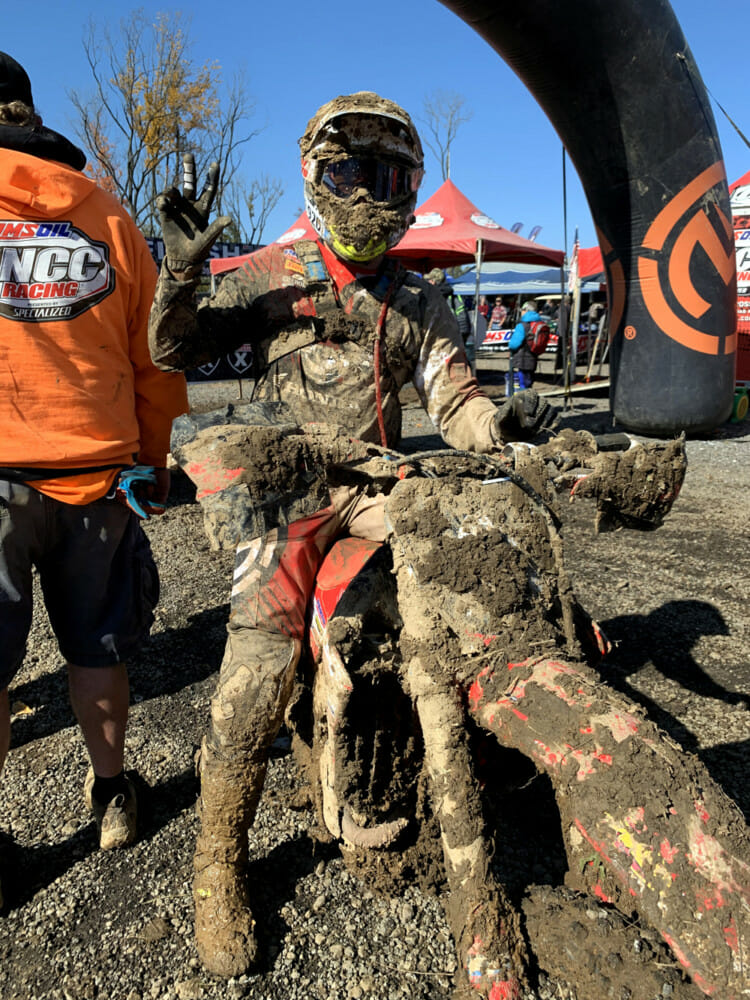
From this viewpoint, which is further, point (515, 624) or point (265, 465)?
point (265, 465)

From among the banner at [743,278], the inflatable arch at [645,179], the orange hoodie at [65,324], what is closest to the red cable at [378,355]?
the orange hoodie at [65,324]

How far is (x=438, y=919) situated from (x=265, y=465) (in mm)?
1600

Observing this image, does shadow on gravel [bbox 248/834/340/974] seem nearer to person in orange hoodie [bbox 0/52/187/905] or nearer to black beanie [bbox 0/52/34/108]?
person in orange hoodie [bbox 0/52/187/905]

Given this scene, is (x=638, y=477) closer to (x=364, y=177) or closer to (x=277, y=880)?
(x=364, y=177)

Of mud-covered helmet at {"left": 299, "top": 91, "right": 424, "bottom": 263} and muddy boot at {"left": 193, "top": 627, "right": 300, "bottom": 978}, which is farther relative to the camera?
mud-covered helmet at {"left": 299, "top": 91, "right": 424, "bottom": 263}

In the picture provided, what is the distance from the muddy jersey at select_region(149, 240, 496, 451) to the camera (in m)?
2.54

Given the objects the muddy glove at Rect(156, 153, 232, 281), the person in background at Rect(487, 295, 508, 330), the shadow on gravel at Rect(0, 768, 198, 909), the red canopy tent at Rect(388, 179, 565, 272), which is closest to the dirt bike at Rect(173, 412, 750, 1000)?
the muddy glove at Rect(156, 153, 232, 281)

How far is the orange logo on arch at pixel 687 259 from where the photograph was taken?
24.7 feet

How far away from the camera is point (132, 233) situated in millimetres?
2557

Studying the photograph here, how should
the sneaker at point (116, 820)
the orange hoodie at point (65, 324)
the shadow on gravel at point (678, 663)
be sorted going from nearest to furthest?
the orange hoodie at point (65, 324) < the sneaker at point (116, 820) < the shadow on gravel at point (678, 663)

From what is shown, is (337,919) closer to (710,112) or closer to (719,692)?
(719,692)

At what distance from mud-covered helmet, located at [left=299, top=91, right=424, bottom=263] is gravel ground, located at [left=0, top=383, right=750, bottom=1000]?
132 cm

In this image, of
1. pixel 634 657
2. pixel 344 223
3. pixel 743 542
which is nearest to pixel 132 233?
pixel 344 223

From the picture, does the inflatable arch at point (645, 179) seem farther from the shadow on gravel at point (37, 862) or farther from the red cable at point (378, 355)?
the shadow on gravel at point (37, 862)
